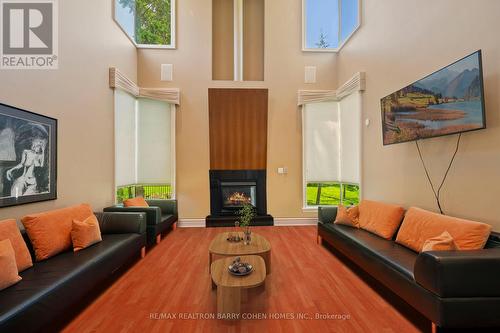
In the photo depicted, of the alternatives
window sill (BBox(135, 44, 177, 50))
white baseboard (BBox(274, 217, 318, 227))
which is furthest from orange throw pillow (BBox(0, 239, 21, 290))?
window sill (BBox(135, 44, 177, 50))

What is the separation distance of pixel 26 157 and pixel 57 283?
158 cm

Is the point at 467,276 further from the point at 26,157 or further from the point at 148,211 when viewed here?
the point at 26,157

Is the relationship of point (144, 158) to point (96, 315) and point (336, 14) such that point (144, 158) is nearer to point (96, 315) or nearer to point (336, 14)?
point (96, 315)

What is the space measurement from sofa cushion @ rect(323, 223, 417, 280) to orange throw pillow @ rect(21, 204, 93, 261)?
341 cm

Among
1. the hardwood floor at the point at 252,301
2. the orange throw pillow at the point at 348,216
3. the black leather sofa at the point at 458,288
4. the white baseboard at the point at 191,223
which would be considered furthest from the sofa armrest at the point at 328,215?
the white baseboard at the point at 191,223

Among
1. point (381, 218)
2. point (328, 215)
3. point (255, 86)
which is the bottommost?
point (328, 215)

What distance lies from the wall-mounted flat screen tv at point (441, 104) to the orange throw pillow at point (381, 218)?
946 mm

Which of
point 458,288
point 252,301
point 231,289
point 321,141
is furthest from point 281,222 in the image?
point 458,288

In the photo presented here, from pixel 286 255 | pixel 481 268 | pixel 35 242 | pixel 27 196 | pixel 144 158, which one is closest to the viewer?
pixel 481 268

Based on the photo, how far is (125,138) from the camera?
491cm

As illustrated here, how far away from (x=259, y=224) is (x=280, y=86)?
3251 mm

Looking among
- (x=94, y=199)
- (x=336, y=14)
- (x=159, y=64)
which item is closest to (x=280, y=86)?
(x=336, y=14)

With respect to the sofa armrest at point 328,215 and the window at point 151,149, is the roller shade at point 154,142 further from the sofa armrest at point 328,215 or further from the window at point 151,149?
the sofa armrest at point 328,215

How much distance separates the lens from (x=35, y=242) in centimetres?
245
